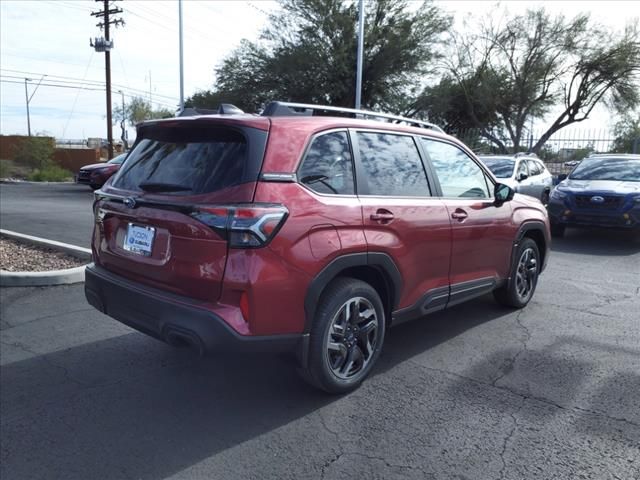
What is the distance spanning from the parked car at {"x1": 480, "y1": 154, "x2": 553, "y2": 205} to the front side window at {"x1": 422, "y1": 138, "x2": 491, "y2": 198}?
23.7ft

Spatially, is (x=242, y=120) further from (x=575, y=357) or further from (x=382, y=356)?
(x=575, y=357)

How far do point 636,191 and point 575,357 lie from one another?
6255mm

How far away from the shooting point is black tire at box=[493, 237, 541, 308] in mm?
5324

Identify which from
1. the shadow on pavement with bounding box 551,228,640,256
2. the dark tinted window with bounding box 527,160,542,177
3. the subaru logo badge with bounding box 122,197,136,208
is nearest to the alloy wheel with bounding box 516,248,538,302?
the subaru logo badge with bounding box 122,197,136,208

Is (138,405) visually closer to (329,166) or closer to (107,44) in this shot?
(329,166)

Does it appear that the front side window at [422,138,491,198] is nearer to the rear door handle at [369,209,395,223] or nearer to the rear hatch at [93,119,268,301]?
the rear door handle at [369,209,395,223]

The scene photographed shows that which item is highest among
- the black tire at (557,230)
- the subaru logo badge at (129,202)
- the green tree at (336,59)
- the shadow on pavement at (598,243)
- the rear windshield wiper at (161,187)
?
the green tree at (336,59)

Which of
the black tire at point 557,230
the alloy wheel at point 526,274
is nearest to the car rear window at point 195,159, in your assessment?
the alloy wheel at point 526,274

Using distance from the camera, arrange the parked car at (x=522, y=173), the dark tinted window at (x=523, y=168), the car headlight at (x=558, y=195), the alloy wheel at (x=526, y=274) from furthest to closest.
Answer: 1. the dark tinted window at (x=523, y=168)
2. the parked car at (x=522, y=173)
3. the car headlight at (x=558, y=195)
4. the alloy wheel at (x=526, y=274)

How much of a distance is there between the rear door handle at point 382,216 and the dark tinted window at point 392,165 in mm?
143

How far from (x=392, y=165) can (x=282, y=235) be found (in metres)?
1.29

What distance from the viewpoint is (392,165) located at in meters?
3.93

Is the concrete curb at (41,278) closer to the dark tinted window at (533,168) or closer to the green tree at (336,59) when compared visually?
the dark tinted window at (533,168)

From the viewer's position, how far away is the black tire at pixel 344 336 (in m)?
3.32
